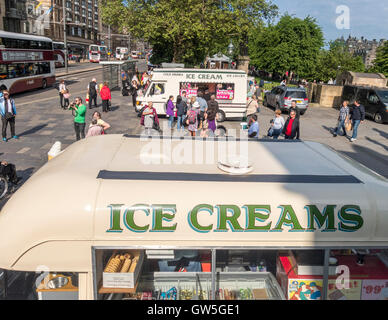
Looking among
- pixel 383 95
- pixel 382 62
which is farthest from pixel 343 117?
pixel 382 62

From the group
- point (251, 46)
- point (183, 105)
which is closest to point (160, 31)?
point (183, 105)

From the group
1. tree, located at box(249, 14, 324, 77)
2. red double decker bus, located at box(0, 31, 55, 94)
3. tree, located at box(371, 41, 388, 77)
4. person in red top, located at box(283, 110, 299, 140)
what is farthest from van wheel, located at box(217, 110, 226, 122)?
tree, located at box(371, 41, 388, 77)

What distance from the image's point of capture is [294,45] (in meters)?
61.8

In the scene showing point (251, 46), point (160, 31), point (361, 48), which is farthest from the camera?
point (361, 48)

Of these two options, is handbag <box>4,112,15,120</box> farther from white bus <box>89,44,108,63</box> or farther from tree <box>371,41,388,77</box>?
tree <box>371,41,388,77</box>

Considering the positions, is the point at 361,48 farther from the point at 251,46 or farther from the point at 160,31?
the point at 160,31

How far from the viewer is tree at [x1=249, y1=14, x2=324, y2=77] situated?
62.3m

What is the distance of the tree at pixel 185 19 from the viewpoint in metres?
31.2

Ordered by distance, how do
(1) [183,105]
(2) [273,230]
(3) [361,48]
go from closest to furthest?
(2) [273,230], (1) [183,105], (3) [361,48]

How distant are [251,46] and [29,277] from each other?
250 ft

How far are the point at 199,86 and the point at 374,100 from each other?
1210cm

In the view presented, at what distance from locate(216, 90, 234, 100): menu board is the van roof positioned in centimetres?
1812

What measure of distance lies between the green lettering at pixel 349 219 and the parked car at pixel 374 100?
22530 millimetres
